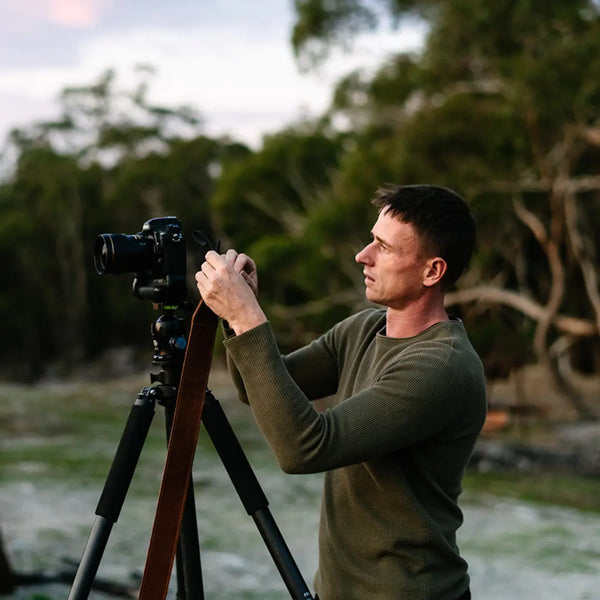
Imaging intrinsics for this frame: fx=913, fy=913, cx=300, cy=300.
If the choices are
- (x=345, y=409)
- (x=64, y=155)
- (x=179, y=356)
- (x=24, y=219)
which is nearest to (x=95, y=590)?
(x=179, y=356)

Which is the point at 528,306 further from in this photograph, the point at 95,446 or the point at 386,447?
the point at 386,447

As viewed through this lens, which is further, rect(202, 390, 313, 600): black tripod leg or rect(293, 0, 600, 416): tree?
rect(293, 0, 600, 416): tree

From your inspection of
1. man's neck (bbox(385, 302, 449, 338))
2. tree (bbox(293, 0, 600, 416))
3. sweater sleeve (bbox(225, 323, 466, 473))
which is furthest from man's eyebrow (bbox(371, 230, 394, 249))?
tree (bbox(293, 0, 600, 416))

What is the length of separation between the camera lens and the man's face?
387 millimetres

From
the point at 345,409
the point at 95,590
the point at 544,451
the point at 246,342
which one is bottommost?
the point at 544,451

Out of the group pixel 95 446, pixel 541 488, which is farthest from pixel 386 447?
pixel 95 446

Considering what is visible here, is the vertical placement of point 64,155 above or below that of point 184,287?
above

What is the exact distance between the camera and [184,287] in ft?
5.36

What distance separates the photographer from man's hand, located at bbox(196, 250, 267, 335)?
4.54ft

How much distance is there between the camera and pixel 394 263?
1.54 m

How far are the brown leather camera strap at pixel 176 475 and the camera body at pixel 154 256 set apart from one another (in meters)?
0.16

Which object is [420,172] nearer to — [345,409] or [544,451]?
[544,451]

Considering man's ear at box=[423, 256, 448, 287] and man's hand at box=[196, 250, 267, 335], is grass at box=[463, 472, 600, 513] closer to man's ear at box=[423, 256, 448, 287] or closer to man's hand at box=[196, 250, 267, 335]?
man's ear at box=[423, 256, 448, 287]

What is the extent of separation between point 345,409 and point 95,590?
2645mm
